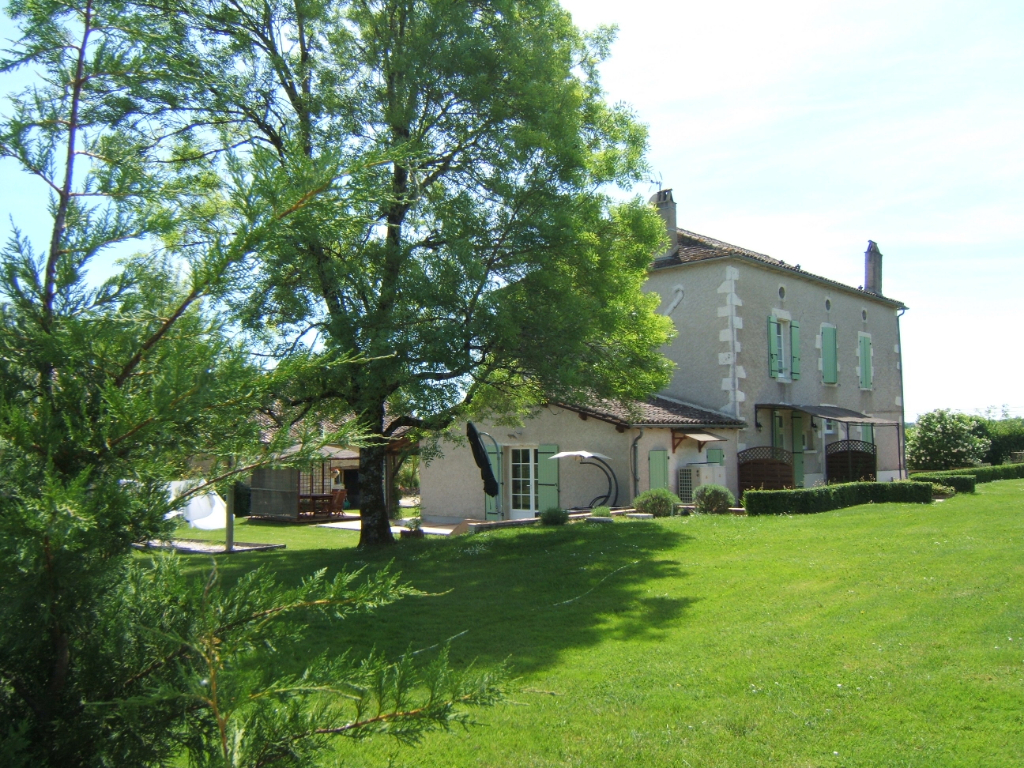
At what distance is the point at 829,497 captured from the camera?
55.6ft

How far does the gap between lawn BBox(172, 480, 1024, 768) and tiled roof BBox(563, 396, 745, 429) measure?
5012 mm

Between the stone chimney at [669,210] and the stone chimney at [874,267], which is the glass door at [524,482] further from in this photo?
the stone chimney at [874,267]

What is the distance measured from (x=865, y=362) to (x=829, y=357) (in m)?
2.60

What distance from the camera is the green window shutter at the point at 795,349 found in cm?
2280

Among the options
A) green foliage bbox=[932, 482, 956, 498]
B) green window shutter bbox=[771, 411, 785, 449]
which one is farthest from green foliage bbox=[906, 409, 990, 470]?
green window shutter bbox=[771, 411, 785, 449]

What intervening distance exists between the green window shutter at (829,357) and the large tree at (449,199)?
12.1 meters

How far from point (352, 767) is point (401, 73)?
35.5 feet

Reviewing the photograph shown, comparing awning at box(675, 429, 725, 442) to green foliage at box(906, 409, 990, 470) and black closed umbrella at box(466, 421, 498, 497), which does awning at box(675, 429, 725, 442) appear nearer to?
black closed umbrella at box(466, 421, 498, 497)

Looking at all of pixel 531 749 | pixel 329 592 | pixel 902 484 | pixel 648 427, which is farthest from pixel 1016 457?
pixel 329 592

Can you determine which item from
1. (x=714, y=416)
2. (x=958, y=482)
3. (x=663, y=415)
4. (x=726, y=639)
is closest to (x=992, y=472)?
(x=958, y=482)

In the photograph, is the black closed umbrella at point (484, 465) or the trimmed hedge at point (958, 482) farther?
the trimmed hedge at point (958, 482)

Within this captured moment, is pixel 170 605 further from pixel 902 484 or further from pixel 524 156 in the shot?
pixel 902 484

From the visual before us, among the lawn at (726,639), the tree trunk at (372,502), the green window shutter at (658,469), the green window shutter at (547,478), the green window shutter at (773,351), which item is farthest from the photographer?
the green window shutter at (773,351)

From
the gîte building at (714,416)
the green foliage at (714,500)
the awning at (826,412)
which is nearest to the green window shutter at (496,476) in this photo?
the gîte building at (714,416)
